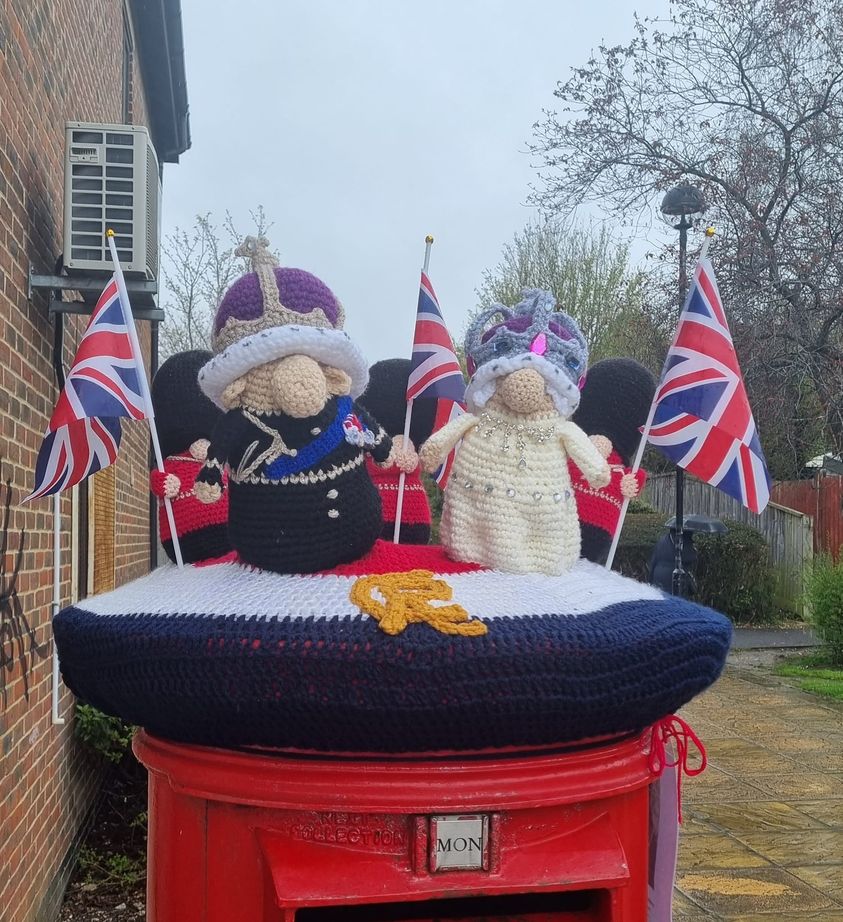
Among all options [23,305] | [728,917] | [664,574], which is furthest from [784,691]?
[23,305]

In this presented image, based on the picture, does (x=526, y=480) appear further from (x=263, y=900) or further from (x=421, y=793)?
(x=263, y=900)

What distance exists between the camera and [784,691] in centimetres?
876

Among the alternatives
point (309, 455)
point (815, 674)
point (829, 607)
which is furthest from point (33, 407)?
point (829, 607)

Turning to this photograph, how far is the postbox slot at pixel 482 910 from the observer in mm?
1789

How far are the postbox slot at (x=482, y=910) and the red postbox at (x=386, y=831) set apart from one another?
2 centimetres

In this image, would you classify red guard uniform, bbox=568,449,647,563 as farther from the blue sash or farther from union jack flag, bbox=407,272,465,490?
the blue sash

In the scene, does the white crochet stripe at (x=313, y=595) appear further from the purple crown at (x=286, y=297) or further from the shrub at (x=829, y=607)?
the shrub at (x=829, y=607)

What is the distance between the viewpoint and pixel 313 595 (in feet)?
5.59

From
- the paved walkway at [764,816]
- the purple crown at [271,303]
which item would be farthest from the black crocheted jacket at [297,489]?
the paved walkway at [764,816]

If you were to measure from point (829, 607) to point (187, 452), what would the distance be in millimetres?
8819

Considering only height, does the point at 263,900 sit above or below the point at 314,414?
below

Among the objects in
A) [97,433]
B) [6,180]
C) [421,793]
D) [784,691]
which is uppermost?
[6,180]

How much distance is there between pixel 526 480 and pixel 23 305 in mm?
2306

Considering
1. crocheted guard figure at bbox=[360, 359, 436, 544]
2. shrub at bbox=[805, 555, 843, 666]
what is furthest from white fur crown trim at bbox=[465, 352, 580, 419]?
shrub at bbox=[805, 555, 843, 666]
